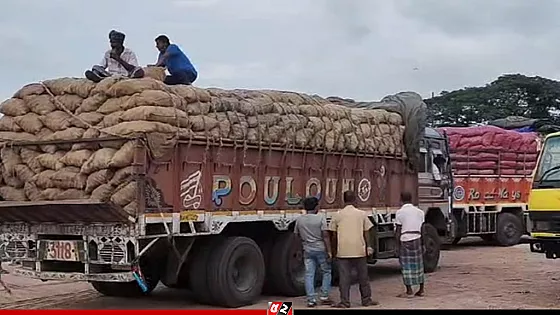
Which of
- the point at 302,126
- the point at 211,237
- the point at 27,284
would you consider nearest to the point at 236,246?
the point at 211,237

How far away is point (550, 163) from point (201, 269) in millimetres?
4857

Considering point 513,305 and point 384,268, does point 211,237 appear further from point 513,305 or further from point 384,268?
point 384,268

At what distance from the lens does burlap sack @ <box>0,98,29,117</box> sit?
34.4 feet

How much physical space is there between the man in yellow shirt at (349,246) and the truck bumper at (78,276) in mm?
2773

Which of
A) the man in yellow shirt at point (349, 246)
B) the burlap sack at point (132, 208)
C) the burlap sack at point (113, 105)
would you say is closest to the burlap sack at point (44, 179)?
the burlap sack at point (113, 105)

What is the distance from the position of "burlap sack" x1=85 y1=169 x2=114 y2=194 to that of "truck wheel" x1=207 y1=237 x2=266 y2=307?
1810 mm

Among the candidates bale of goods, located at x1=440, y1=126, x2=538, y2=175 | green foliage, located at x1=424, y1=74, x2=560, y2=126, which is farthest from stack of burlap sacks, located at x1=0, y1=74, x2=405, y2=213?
green foliage, located at x1=424, y1=74, x2=560, y2=126

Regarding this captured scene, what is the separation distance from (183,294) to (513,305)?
14.9ft

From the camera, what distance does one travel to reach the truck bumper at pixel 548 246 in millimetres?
10680

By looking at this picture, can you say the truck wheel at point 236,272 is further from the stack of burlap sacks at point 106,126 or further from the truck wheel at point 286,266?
the stack of burlap sacks at point 106,126

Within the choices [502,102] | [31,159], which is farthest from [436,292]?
[502,102]

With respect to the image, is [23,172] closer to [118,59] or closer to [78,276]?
[78,276]

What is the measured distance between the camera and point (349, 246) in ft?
34.9

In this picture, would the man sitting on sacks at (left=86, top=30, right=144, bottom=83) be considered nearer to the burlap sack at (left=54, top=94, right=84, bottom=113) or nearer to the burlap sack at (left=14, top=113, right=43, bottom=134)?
the burlap sack at (left=54, top=94, right=84, bottom=113)
